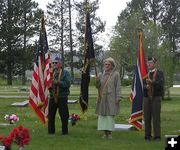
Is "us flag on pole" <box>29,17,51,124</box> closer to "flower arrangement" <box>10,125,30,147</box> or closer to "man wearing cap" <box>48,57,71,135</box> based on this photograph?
"man wearing cap" <box>48,57,71,135</box>

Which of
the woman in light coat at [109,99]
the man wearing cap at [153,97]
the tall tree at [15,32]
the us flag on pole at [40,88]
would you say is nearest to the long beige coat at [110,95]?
the woman in light coat at [109,99]

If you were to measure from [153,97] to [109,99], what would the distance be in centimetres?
110

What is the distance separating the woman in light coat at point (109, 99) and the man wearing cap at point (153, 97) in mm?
731

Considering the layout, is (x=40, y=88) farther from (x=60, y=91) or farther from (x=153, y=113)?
(x=153, y=113)

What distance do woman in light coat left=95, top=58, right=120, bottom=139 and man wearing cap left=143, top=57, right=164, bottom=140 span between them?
2.40ft

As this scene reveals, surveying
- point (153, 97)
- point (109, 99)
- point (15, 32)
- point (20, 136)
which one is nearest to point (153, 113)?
point (153, 97)

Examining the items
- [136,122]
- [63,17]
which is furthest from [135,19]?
[136,122]

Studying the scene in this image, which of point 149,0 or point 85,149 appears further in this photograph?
point 149,0

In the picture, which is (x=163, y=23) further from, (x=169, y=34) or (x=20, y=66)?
(x=20, y=66)

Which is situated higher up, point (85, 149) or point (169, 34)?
point (169, 34)

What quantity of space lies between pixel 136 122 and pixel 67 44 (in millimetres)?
60166

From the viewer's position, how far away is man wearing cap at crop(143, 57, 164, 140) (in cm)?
1112

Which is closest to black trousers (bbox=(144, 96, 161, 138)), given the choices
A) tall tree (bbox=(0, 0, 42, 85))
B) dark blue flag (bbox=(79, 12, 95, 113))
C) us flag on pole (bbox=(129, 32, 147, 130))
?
us flag on pole (bbox=(129, 32, 147, 130))

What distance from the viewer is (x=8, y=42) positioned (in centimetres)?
6719
